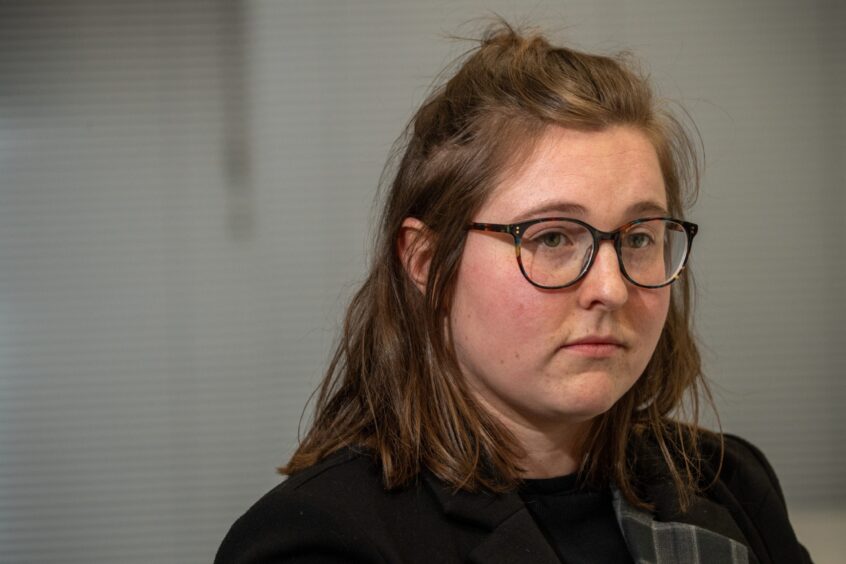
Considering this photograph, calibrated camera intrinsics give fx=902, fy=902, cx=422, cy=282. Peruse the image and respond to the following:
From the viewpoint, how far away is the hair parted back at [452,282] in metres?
1.26

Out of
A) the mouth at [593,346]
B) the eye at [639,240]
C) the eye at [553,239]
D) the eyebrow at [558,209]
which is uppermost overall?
the eyebrow at [558,209]

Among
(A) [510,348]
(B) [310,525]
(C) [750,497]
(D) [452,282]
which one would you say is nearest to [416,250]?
(D) [452,282]

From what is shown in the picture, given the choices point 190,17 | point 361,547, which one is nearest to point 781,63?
point 190,17

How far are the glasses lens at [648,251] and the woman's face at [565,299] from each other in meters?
0.02

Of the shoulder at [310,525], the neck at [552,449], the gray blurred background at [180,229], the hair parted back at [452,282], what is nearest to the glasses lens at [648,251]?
the hair parted back at [452,282]

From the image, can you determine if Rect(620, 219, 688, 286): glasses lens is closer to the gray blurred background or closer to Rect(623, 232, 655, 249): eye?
Rect(623, 232, 655, 249): eye

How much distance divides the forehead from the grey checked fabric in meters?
0.47

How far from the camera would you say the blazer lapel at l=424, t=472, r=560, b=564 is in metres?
1.20

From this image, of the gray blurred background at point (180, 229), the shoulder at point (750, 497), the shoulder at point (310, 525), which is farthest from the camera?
the gray blurred background at point (180, 229)

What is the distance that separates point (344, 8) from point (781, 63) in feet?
3.90

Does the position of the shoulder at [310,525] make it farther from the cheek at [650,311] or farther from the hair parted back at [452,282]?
the cheek at [650,311]

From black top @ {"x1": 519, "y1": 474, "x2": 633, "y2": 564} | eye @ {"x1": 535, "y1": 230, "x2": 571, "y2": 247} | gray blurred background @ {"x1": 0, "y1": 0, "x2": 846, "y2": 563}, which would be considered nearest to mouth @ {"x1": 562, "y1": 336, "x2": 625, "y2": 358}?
eye @ {"x1": 535, "y1": 230, "x2": 571, "y2": 247}

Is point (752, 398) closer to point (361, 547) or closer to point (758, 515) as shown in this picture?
point (758, 515)

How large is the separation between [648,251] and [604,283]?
Answer: 121mm
